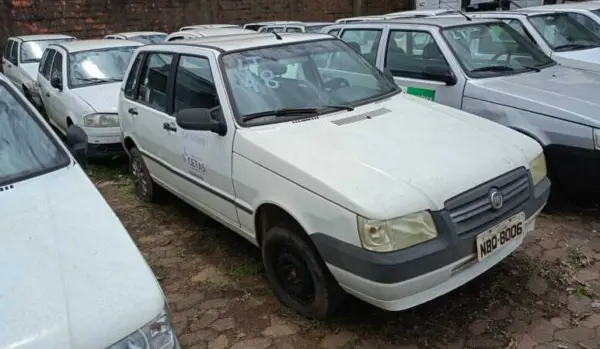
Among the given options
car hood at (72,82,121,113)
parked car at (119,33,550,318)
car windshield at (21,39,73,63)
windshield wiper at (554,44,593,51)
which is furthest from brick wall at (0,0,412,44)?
windshield wiper at (554,44,593,51)

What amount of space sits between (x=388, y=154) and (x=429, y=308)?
40.5 inches

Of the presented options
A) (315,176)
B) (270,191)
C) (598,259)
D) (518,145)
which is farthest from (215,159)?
(598,259)

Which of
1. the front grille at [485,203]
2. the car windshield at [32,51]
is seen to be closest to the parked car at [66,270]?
the front grille at [485,203]

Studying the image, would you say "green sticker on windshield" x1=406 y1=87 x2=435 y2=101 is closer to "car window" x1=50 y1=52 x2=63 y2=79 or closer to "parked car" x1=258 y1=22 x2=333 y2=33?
"car window" x1=50 y1=52 x2=63 y2=79

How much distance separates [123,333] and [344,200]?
1.28 meters

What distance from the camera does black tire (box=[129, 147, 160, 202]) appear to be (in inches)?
205

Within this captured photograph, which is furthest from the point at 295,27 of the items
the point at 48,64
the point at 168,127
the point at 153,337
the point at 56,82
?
the point at 153,337

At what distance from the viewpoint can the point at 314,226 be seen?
2859 mm

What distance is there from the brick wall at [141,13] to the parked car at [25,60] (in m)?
1.93

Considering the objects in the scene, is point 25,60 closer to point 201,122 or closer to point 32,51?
point 32,51

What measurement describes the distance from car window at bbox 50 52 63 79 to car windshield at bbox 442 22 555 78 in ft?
18.0

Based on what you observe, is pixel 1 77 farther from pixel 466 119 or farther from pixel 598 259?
pixel 598 259

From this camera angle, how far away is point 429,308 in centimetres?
328

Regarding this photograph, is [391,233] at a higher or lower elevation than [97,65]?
lower
